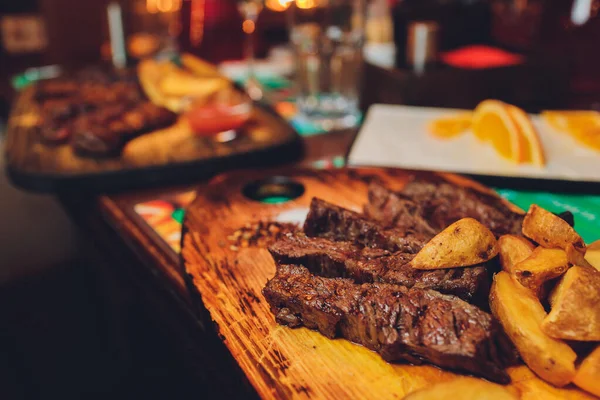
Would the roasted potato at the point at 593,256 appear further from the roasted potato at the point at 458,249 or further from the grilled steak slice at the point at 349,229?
the grilled steak slice at the point at 349,229

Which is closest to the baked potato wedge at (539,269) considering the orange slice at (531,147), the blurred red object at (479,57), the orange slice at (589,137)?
the orange slice at (531,147)

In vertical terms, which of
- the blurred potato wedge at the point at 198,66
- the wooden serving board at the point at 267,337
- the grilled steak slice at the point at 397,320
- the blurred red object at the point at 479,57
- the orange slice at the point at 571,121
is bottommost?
the wooden serving board at the point at 267,337

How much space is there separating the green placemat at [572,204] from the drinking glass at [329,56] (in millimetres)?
1349

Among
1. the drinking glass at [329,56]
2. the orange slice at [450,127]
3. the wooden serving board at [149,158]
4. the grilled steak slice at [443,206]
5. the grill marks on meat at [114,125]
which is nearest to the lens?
the grilled steak slice at [443,206]

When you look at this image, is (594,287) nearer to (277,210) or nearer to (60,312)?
(277,210)

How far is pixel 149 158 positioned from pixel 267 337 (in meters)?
1.54

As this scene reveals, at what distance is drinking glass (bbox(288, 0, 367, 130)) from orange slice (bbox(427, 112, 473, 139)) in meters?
0.67

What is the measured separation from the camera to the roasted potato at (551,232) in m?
A: 1.64

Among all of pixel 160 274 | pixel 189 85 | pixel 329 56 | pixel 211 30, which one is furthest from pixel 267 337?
pixel 211 30

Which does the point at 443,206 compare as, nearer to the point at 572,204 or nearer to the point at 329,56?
the point at 572,204

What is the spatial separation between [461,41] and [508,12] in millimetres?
3769

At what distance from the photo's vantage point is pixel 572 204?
7.75ft

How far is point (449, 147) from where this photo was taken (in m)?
2.86


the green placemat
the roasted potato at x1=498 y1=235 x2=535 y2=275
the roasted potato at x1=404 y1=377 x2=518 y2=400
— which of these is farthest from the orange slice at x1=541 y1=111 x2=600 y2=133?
the roasted potato at x1=404 y1=377 x2=518 y2=400
